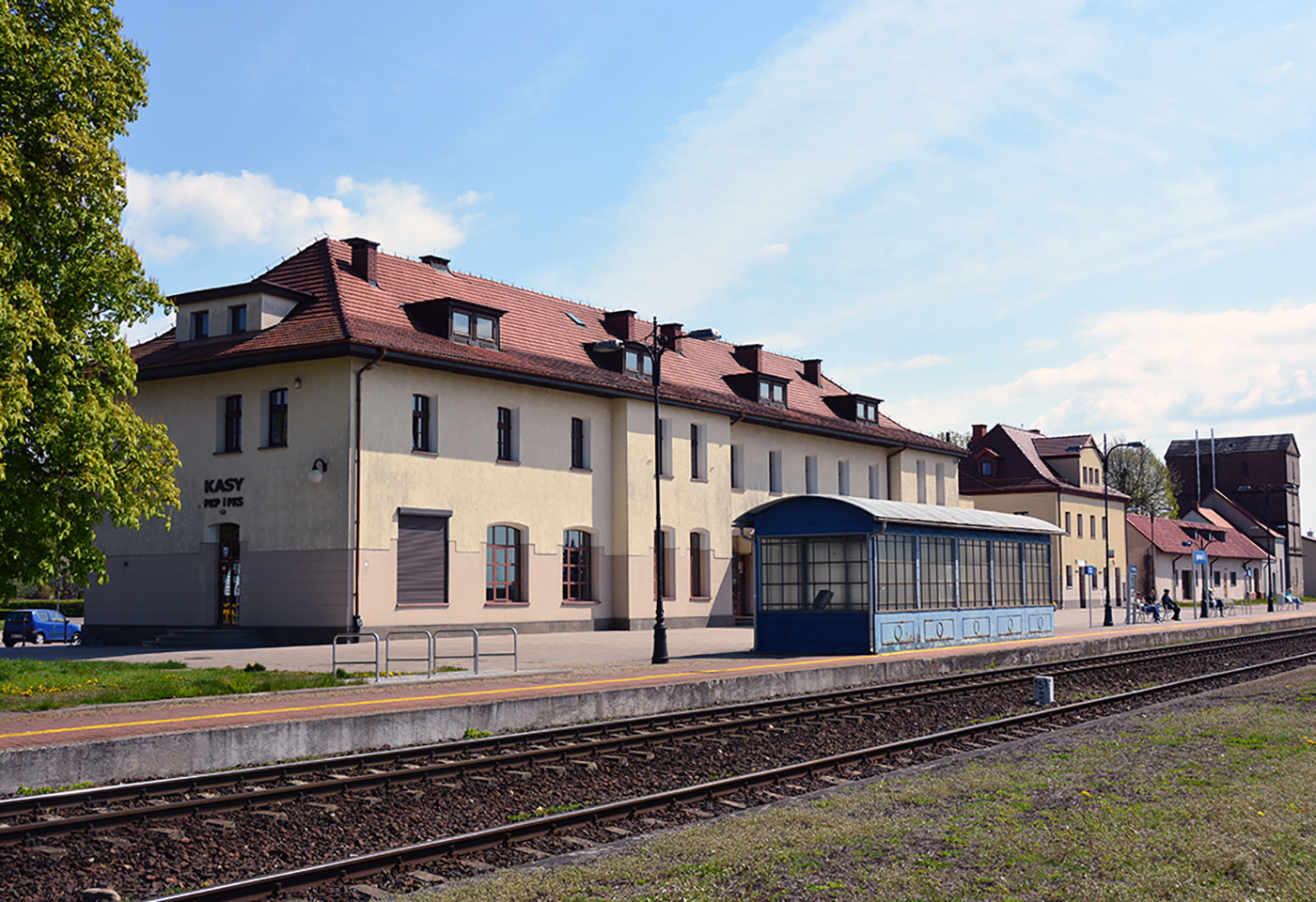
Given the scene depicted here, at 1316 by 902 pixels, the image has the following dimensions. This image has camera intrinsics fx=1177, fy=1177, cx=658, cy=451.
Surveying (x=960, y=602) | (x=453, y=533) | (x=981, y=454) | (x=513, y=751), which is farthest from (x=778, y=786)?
(x=981, y=454)

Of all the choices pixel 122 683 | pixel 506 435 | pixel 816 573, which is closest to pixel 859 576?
pixel 816 573

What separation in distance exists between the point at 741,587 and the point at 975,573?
1461 centimetres

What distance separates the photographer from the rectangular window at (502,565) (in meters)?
32.8

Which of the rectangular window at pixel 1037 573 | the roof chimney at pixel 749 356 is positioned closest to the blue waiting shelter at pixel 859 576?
the rectangular window at pixel 1037 573

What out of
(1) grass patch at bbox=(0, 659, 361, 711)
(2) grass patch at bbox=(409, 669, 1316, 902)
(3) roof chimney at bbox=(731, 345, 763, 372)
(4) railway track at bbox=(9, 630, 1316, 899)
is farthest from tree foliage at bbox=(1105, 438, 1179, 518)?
(2) grass patch at bbox=(409, 669, 1316, 902)

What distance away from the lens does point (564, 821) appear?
934 cm

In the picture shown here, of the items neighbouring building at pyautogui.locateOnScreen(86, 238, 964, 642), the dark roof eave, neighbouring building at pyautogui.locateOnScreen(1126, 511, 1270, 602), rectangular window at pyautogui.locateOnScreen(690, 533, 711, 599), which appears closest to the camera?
the dark roof eave

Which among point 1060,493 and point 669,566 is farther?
point 1060,493

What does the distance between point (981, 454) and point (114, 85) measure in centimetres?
5827

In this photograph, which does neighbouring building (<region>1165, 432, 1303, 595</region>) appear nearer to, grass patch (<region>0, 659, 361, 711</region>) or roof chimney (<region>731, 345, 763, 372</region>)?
roof chimney (<region>731, 345, 763, 372</region>)

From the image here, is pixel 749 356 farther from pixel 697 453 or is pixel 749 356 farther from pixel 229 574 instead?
pixel 229 574

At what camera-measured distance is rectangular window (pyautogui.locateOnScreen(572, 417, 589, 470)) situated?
119 ft

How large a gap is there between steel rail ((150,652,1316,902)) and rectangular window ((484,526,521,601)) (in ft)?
63.0

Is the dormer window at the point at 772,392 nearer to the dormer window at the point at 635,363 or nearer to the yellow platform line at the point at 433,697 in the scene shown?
the dormer window at the point at 635,363
